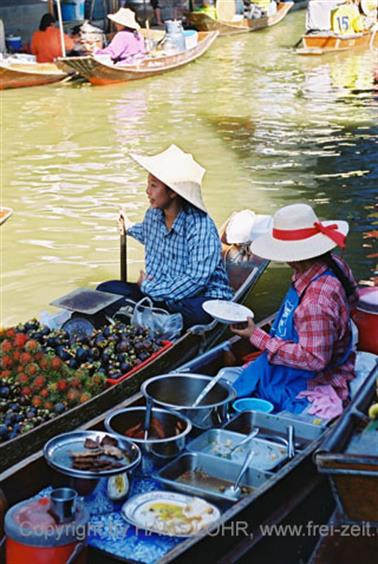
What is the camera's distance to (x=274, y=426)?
4.14 meters

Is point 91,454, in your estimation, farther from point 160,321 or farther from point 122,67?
point 122,67

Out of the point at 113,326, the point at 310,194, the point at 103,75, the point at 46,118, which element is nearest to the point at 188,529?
the point at 113,326

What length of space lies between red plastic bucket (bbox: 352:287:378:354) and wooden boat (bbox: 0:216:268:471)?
0.73 meters

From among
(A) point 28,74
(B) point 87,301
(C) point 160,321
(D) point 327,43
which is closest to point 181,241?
(C) point 160,321

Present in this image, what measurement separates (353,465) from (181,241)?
2.41 meters

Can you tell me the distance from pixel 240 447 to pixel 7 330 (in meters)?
1.54

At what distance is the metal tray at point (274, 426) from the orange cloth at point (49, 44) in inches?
523

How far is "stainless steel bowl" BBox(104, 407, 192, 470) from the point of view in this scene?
12.5 feet

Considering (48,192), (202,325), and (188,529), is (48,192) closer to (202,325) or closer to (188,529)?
(202,325)

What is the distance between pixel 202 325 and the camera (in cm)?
518

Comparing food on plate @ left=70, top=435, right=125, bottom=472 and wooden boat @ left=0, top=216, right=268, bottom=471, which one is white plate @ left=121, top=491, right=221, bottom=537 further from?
wooden boat @ left=0, top=216, right=268, bottom=471

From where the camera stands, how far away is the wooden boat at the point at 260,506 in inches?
132

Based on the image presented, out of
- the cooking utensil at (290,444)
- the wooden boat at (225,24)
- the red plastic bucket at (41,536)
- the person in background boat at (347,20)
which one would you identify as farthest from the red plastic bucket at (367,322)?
the wooden boat at (225,24)

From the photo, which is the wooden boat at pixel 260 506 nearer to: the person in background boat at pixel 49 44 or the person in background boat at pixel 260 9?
the person in background boat at pixel 49 44
